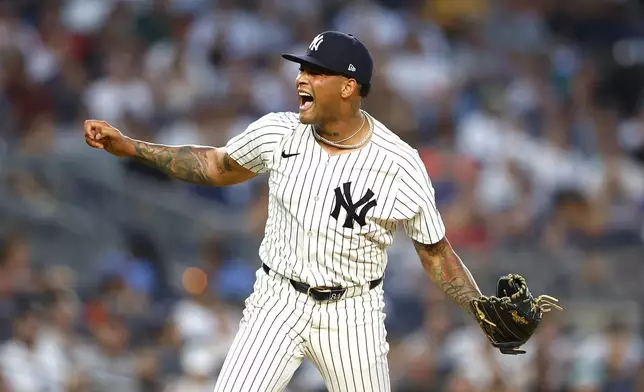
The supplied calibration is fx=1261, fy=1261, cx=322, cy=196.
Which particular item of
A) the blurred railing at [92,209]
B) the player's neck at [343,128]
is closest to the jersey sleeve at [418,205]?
the player's neck at [343,128]

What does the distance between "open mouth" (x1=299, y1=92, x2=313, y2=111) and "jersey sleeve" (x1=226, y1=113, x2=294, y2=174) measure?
0.17 metres

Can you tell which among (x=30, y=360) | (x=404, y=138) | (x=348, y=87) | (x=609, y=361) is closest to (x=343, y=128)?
(x=348, y=87)

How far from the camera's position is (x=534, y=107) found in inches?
464

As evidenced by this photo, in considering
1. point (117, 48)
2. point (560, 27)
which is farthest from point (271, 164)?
point (560, 27)

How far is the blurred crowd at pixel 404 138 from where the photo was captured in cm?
917

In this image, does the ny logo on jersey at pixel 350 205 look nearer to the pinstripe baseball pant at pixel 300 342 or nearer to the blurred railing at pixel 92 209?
the pinstripe baseball pant at pixel 300 342

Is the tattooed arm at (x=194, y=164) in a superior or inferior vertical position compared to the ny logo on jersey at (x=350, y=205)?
superior

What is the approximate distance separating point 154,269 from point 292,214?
4945 mm

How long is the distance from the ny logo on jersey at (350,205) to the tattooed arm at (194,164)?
1.65ft

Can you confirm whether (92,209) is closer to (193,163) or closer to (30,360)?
(30,360)

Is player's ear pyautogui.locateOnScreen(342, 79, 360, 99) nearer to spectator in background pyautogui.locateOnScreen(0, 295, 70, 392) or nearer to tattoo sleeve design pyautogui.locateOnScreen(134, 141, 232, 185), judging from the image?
tattoo sleeve design pyautogui.locateOnScreen(134, 141, 232, 185)

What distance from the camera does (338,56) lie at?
16.4 feet

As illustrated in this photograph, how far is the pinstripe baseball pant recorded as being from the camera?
198 inches

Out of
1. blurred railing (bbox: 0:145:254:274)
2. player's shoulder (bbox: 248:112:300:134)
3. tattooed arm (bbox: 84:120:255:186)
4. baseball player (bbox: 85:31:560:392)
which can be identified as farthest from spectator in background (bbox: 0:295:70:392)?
player's shoulder (bbox: 248:112:300:134)
